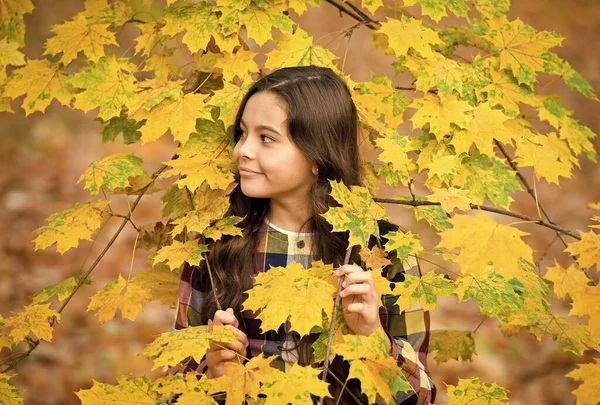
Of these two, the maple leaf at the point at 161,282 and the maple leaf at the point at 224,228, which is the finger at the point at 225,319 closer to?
the maple leaf at the point at 224,228

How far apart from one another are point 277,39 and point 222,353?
907 millimetres

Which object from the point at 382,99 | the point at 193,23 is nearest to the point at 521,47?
the point at 382,99

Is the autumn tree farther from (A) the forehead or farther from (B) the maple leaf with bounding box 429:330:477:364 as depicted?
(A) the forehead

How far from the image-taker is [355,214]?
162cm

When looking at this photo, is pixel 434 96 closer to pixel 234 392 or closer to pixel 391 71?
pixel 234 392

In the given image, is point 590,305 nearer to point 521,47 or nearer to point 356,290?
point 356,290

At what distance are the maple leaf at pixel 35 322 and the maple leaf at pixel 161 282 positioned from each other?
303mm

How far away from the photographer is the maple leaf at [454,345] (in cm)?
239

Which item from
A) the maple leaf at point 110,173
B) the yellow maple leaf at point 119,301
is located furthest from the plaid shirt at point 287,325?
the maple leaf at point 110,173

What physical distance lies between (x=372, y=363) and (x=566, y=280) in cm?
93

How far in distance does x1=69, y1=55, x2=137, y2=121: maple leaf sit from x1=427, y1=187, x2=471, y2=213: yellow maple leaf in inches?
35.8

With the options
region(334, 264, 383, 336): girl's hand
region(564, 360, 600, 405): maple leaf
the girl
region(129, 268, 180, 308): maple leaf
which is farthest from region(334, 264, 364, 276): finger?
region(129, 268, 180, 308): maple leaf

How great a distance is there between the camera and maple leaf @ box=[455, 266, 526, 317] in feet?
5.16

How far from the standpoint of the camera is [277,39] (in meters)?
2.01
